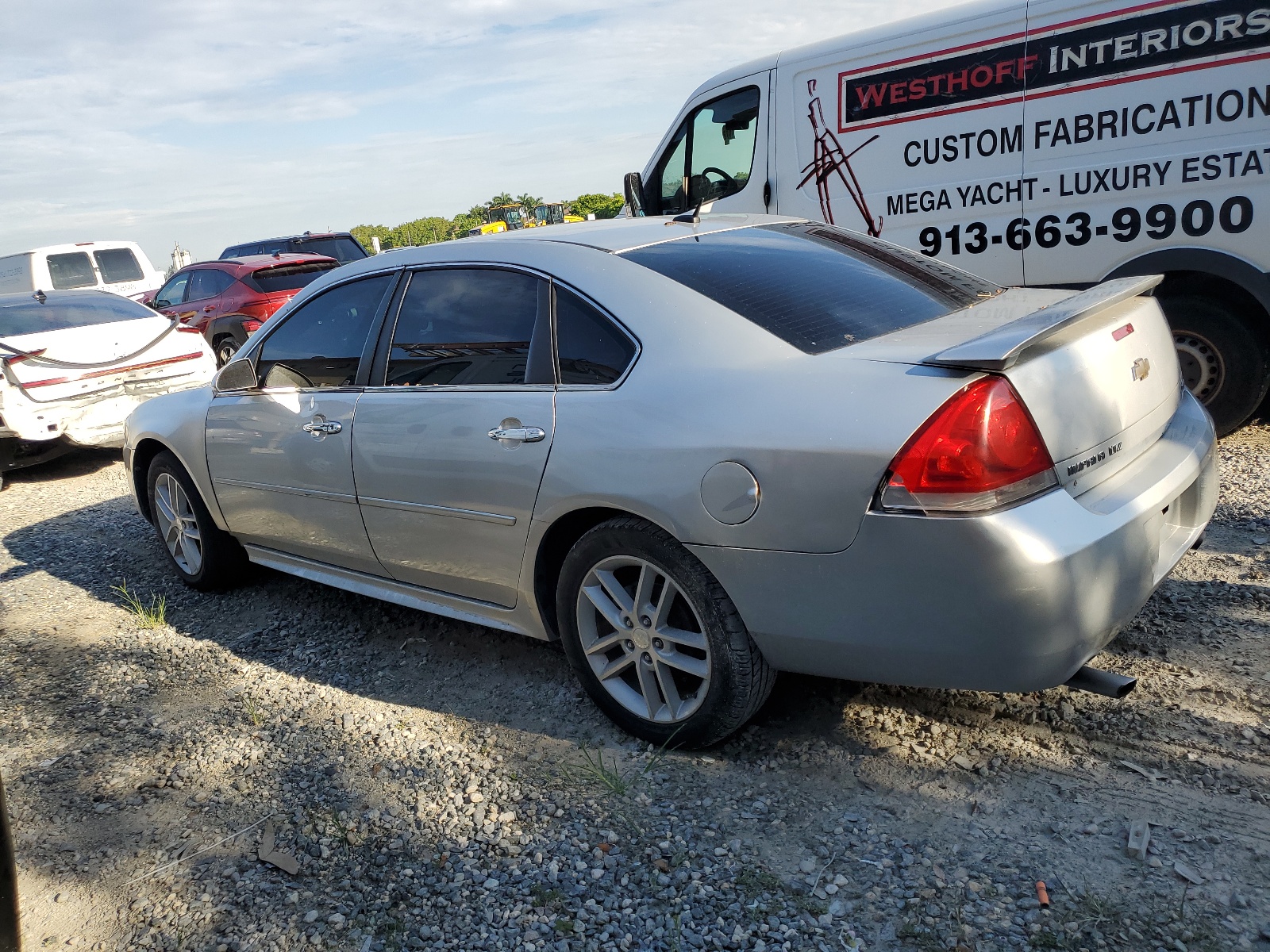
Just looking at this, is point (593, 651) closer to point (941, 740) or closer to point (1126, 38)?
point (941, 740)

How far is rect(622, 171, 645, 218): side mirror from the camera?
7.38m

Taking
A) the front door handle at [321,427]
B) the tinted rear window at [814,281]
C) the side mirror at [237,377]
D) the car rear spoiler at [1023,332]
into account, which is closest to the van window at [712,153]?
the tinted rear window at [814,281]

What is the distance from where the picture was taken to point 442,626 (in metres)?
4.30

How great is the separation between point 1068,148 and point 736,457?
4.02 meters

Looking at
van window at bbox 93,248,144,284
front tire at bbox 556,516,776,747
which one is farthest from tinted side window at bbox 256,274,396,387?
van window at bbox 93,248,144,284

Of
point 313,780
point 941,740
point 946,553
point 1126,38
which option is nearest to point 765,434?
point 946,553

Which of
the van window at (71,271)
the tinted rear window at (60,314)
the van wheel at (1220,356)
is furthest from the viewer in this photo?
the van window at (71,271)

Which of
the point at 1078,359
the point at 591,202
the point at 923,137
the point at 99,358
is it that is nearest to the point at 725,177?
the point at 923,137

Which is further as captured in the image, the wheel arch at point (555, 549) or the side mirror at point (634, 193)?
the side mirror at point (634, 193)

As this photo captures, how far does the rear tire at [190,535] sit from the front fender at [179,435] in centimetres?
10

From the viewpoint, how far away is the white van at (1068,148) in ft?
16.6

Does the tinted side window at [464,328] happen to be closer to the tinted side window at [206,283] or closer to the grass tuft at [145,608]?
the grass tuft at [145,608]

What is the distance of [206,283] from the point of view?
1279 cm

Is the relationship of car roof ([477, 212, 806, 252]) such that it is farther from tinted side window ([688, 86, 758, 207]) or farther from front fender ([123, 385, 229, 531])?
tinted side window ([688, 86, 758, 207])
